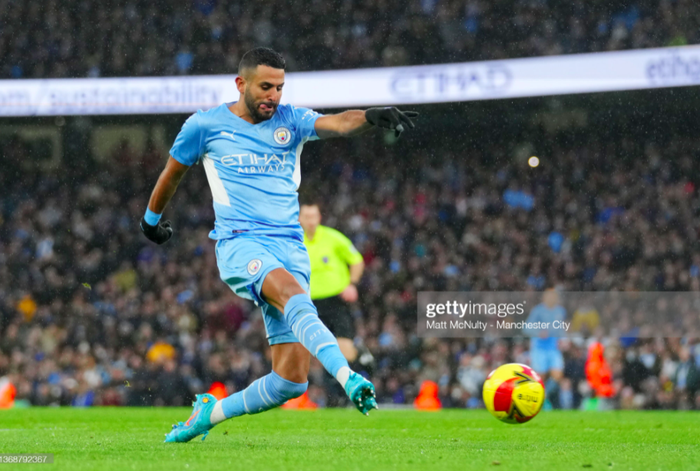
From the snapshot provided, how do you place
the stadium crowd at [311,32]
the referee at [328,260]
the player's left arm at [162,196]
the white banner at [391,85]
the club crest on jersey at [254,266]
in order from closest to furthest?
1. the club crest on jersey at [254,266]
2. the player's left arm at [162,196]
3. the referee at [328,260]
4. the white banner at [391,85]
5. the stadium crowd at [311,32]

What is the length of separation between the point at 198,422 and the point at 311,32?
15538 mm

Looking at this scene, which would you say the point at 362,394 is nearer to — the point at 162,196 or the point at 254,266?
the point at 254,266

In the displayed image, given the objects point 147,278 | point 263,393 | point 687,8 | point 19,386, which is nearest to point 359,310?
point 147,278

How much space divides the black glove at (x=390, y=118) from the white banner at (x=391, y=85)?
12.3 m

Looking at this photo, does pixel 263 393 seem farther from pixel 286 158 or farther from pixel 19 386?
pixel 19 386

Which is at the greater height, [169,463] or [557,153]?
[557,153]

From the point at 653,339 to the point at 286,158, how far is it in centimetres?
948

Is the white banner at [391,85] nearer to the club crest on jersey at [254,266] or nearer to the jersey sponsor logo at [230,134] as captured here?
the jersey sponsor logo at [230,134]

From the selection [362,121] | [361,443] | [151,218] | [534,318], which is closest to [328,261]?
[361,443]

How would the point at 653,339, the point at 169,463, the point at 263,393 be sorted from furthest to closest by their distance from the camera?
1. the point at 653,339
2. the point at 263,393
3. the point at 169,463

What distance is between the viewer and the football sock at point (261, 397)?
188 inches

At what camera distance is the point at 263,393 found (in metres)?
4.80

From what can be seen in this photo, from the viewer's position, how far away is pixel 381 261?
17.7 m

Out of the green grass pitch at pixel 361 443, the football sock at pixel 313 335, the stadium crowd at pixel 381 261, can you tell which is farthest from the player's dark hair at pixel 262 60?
the stadium crowd at pixel 381 261
